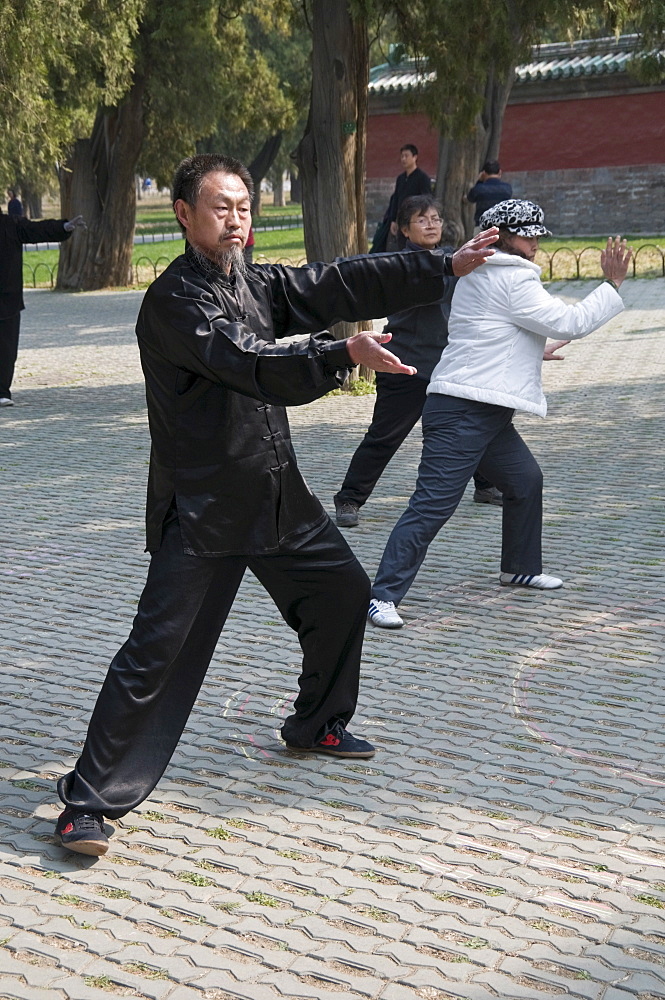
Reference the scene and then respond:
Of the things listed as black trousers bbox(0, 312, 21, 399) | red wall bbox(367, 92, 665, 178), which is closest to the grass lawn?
red wall bbox(367, 92, 665, 178)

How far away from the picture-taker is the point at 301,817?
399cm

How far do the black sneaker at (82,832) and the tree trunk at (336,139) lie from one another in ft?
28.6

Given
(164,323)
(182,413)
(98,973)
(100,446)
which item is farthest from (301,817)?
(100,446)

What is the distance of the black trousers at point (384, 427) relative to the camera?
7414 millimetres

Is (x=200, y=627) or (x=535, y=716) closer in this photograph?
(x=200, y=627)

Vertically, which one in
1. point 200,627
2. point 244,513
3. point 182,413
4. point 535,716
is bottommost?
point 535,716

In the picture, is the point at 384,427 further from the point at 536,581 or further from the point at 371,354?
the point at 371,354

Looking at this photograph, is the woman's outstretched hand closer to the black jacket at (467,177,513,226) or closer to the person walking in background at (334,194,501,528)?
the person walking in background at (334,194,501,528)

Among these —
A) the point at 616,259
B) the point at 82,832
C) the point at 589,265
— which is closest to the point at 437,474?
the point at 616,259

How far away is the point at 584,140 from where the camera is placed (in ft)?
98.5

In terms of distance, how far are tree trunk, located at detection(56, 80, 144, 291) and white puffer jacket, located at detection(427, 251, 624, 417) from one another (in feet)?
58.9

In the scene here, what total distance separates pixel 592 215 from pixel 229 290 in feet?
93.0

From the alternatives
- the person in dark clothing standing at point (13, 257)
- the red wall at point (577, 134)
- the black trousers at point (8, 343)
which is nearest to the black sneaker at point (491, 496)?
the person in dark clothing standing at point (13, 257)

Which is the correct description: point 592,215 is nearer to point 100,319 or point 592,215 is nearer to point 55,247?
point 100,319
